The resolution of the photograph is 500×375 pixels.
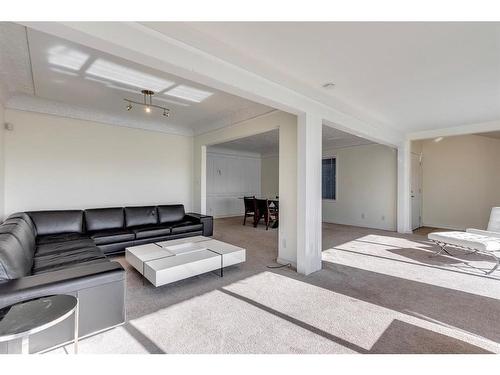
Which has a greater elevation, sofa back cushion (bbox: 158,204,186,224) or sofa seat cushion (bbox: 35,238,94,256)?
sofa back cushion (bbox: 158,204,186,224)

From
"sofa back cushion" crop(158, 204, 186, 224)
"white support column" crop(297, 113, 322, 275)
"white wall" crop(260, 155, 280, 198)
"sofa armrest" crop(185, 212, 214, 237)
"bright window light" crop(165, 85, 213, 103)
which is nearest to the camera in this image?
"white support column" crop(297, 113, 322, 275)

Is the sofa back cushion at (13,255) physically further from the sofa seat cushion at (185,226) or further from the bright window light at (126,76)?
the sofa seat cushion at (185,226)

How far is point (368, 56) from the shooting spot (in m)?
2.23

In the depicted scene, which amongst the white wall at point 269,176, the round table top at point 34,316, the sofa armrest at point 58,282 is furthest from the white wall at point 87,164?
the white wall at point 269,176

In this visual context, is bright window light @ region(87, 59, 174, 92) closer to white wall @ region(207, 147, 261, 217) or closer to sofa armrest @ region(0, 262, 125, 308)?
sofa armrest @ region(0, 262, 125, 308)

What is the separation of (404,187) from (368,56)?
4337mm

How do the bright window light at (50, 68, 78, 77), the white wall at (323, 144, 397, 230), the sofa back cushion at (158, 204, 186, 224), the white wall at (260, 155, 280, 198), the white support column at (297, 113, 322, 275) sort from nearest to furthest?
the bright window light at (50, 68, 78, 77) → the white support column at (297, 113, 322, 275) → the sofa back cushion at (158, 204, 186, 224) → the white wall at (323, 144, 397, 230) → the white wall at (260, 155, 280, 198)

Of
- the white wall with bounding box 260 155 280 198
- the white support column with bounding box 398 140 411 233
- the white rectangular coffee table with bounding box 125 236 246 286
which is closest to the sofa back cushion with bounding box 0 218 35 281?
the white rectangular coffee table with bounding box 125 236 246 286

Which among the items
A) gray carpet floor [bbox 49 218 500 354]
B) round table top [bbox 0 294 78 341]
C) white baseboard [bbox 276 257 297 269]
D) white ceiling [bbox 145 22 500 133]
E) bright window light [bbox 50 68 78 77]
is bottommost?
gray carpet floor [bbox 49 218 500 354]

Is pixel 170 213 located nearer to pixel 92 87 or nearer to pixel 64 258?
pixel 64 258

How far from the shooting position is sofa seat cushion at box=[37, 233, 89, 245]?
10.1 ft

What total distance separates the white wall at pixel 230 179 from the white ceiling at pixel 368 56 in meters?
5.11

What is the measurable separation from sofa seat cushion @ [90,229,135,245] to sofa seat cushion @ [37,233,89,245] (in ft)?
0.45
